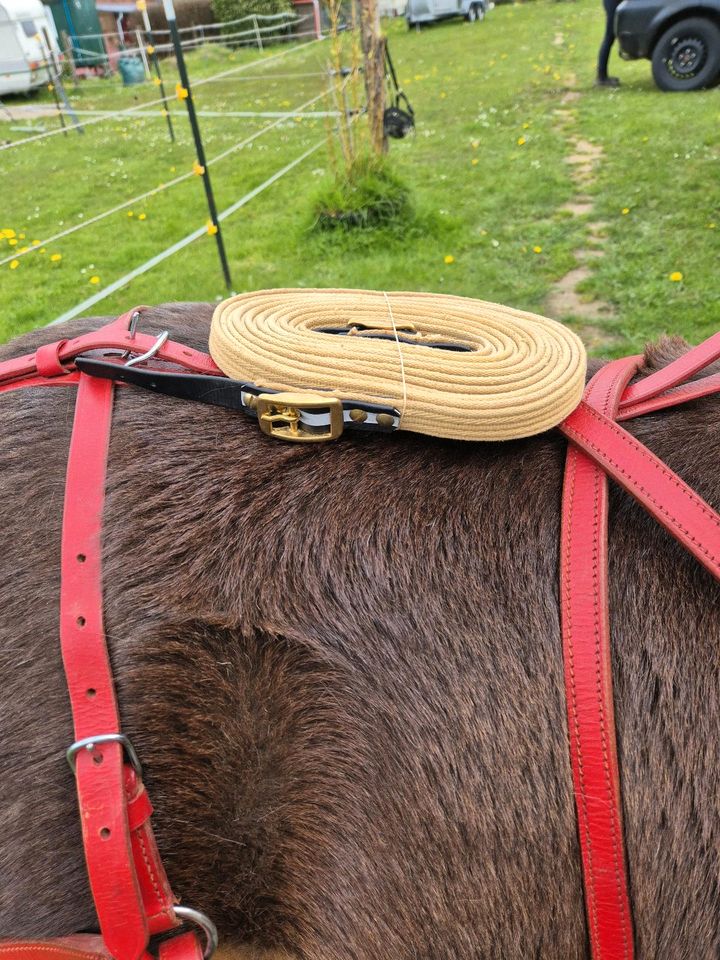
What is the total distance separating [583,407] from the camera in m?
1.24

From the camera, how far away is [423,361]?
4.10ft

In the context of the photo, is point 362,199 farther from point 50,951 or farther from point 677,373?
point 50,951

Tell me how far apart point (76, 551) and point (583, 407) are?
3.00 ft

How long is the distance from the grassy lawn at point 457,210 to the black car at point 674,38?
0.44 meters

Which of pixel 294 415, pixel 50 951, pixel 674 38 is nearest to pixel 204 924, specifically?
pixel 50 951

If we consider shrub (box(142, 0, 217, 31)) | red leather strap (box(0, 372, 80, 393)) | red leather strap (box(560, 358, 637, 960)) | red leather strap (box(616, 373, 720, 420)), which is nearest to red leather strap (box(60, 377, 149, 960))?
red leather strap (box(0, 372, 80, 393))

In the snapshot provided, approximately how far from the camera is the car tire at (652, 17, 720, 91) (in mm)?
9820

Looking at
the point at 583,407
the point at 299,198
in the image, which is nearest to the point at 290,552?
the point at 583,407

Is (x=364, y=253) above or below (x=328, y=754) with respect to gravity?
below

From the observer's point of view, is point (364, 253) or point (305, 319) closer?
point (305, 319)

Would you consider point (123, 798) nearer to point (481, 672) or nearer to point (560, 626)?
point (481, 672)

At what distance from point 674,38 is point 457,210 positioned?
5842 millimetres

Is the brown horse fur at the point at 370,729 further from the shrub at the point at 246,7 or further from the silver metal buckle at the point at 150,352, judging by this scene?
the shrub at the point at 246,7

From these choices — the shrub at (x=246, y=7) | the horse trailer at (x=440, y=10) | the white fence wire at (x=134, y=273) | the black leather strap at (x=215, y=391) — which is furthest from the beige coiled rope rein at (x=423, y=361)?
the shrub at (x=246, y=7)
